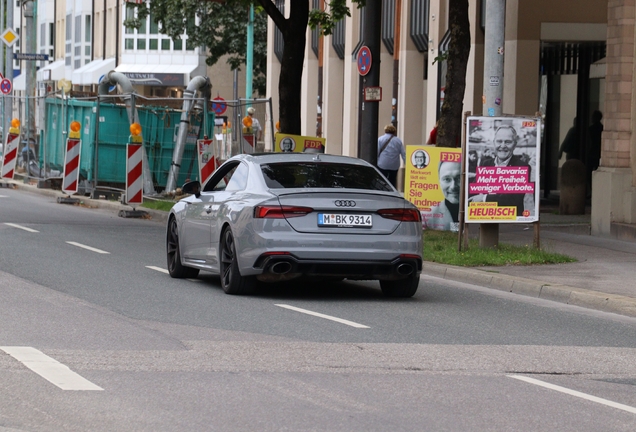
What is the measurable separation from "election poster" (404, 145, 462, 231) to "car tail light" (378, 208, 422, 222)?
7.27m

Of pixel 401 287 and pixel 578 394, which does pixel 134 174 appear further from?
pixel 578 394

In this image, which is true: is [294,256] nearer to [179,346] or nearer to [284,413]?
[179,346]

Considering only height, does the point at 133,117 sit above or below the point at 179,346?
above

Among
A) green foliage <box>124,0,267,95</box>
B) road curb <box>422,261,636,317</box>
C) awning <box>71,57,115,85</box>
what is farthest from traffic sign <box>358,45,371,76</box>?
awning <box>71,57,115,85</box>

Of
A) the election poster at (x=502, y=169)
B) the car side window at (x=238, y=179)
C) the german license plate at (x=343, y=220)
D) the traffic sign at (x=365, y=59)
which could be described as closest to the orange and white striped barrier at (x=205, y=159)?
the traffic sign at (x=365, y=59)

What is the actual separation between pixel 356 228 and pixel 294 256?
0.64 meters

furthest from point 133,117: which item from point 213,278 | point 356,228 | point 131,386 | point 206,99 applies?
point 131,386

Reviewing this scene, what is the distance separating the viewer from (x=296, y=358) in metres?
8.80

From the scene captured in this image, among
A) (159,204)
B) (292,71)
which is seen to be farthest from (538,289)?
(159,204)

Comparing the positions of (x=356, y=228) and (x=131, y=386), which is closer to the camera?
(x=131, y=386)

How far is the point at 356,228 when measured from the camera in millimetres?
12078

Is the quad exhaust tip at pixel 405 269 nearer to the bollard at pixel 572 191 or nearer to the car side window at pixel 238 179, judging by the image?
the car side window at pixel 238 179

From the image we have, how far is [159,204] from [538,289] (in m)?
13.5

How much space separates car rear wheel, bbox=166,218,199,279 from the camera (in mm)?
14156
